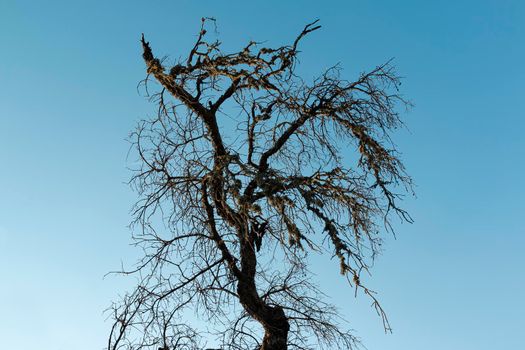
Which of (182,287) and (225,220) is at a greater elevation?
(225,220)

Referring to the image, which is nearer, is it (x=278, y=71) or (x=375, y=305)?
(x=375, y=305)

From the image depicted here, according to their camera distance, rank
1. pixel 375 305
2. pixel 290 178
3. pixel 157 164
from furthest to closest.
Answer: pixel 157 164, pixel 290 178, pixel 375 305

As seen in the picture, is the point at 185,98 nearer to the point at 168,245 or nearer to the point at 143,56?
the point at 143,56

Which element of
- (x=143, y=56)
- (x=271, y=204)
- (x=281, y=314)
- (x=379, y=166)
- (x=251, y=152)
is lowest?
(x=281, y=314)

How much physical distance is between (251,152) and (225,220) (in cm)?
78

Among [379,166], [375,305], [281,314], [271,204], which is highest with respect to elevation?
[379,166]

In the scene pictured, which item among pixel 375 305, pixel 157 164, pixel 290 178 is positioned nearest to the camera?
pixel 375 305

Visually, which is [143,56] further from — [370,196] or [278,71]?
[370,196]

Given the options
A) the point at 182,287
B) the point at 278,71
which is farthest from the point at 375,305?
the point at 278,71

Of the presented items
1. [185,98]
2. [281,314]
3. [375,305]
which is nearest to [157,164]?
[185,98]

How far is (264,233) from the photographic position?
6117mm

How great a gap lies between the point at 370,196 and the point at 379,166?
39 centimetres

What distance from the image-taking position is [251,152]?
6.49 meters

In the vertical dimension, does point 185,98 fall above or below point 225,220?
above
